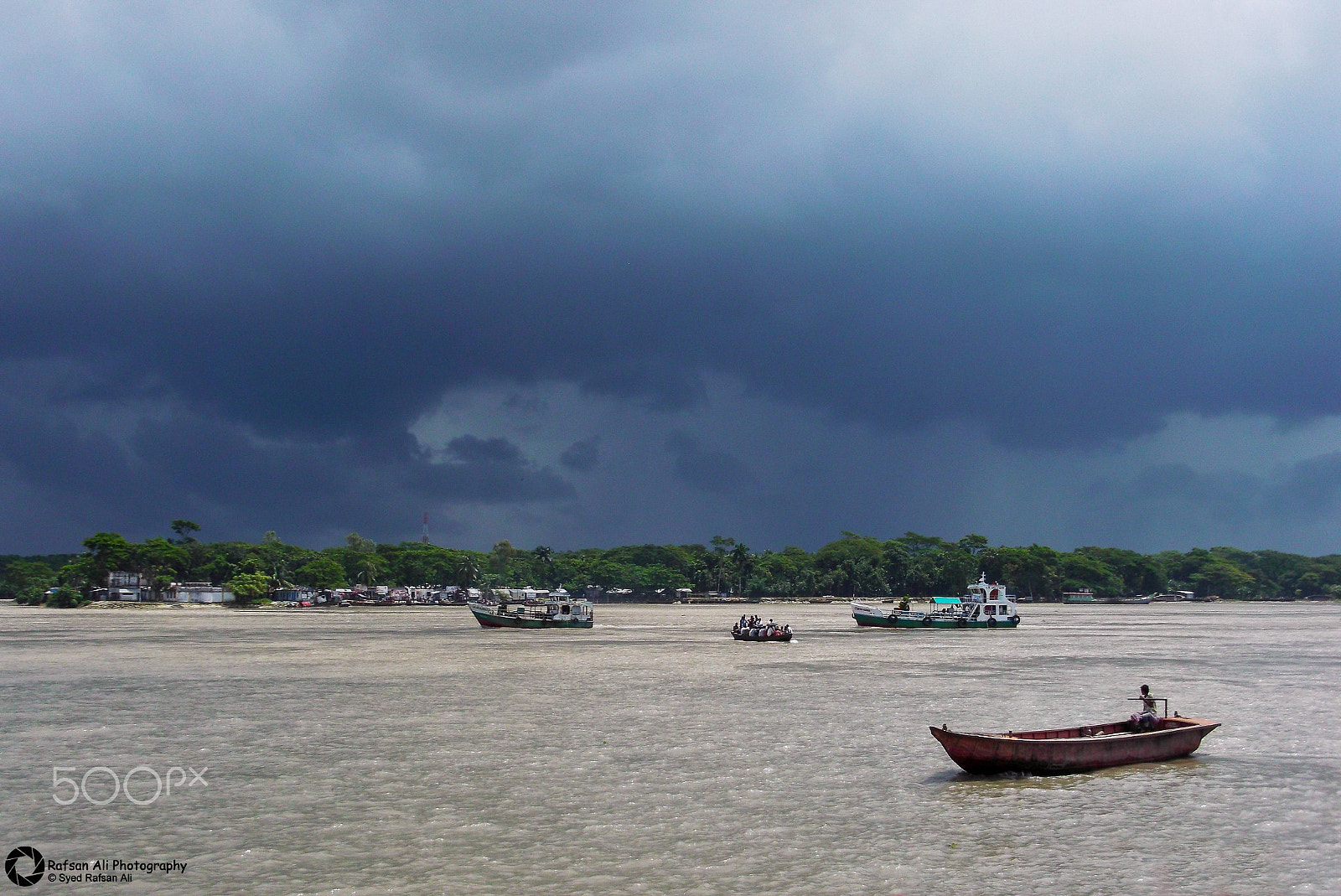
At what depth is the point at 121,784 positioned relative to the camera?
2316 centimetres

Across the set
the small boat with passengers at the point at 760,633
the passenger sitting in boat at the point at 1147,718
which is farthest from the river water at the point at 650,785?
the small boat with passengers at the point at 760,633

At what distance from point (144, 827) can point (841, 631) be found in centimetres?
7939

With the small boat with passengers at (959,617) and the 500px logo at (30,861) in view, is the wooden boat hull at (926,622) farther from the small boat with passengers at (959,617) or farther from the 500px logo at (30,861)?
the 500px logo at (30,861)

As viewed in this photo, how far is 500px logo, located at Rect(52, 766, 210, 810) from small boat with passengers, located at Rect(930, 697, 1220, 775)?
17421 mm

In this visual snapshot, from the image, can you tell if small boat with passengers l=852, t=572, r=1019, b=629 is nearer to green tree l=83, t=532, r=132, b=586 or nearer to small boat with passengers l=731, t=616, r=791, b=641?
small boat with passengers l=731, t=616, r=791, b=641

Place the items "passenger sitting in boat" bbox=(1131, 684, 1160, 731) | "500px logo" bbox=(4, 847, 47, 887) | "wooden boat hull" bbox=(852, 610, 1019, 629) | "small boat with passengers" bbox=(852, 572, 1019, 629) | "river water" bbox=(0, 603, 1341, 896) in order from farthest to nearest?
"small boat with passengers" bbox=(852, 572, 1019, 629) → "wooden boat hull" bbox=(852, 610, 1019, 629) → "passenger sitting in boat" bbox=(1131, 684, 1160, 731) → "river water" bbox=(0, 603, 1341, 896) → "500px logo" bbox=(4, 847, 47, 887)

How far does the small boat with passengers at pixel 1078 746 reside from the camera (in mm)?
23703

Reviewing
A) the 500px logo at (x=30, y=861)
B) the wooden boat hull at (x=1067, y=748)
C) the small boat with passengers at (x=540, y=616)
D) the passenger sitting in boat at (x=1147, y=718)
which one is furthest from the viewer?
the small boat with passengers at (x=540, y=616)

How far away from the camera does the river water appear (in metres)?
17.1

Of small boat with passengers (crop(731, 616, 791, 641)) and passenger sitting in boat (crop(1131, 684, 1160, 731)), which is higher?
passenger sitting in boat (crop(1131, 684, 1160, 731))

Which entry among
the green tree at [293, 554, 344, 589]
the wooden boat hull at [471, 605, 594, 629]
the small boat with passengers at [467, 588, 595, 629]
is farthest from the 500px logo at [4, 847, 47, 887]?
the green tree at [293, 554, 344, 589]

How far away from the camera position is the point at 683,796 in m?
22.0

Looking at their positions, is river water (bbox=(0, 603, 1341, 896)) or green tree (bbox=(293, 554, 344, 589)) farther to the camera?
green tree (bbox=(293, 554, 344, 589))

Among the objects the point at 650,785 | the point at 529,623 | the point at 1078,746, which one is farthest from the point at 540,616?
the point at 1078,746
